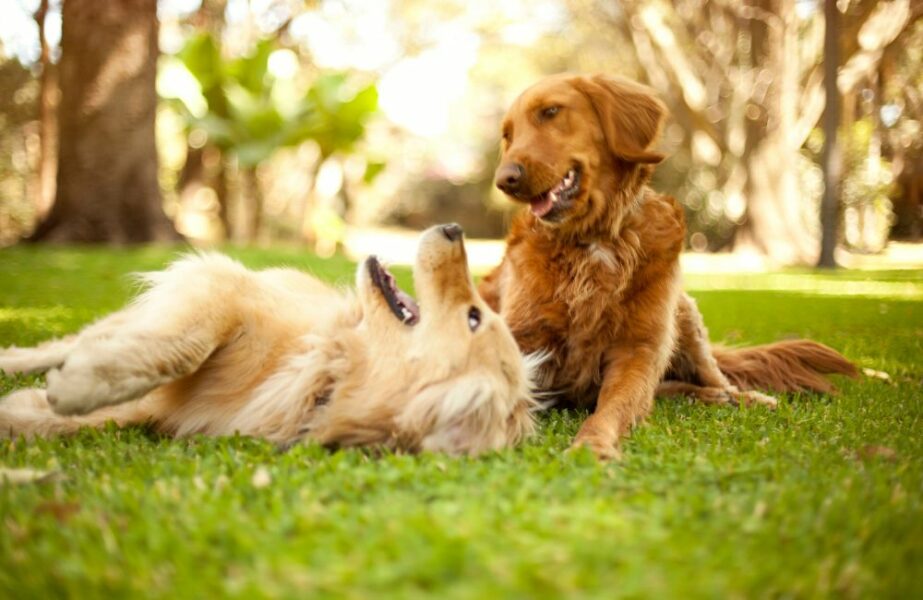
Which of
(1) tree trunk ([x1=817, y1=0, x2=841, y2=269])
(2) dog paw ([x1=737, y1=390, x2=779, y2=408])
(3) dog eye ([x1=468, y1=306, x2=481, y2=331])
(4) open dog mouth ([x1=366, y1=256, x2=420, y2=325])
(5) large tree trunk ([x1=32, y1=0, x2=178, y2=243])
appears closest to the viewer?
(3) dog eye ([x1=468, y1=306, x2=481, y2=331])

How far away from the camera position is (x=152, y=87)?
11.9m

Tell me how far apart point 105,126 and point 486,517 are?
11170 millimetres

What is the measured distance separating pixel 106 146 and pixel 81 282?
156 inches

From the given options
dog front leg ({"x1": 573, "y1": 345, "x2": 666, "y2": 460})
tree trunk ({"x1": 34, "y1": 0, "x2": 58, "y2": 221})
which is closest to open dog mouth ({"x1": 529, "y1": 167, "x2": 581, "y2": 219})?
dog front leg ({"x1": 573, "y1": 345, "x2": 666, "y2": 460})

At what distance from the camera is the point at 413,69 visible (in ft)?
105

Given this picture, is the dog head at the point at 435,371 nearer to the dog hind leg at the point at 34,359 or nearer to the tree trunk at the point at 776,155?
the dog hind leg at the point at 34,359

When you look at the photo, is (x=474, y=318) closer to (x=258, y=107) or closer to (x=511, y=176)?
(x=511, y=176)

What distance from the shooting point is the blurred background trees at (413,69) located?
16.3 m

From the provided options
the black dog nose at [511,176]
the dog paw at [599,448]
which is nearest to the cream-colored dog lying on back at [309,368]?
the dog paw at [599,448]

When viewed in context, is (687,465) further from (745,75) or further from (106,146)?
(745,75)

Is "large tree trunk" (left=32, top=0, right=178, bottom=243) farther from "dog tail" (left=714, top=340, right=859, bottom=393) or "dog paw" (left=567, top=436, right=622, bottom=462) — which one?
"dog paw" (left=567, top=436, right=622, bottom=462)

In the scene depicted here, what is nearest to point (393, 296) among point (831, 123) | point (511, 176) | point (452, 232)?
point (452, 232)

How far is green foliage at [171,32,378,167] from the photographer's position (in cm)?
1803

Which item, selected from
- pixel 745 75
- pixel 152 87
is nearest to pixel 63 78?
pixel 152 87
